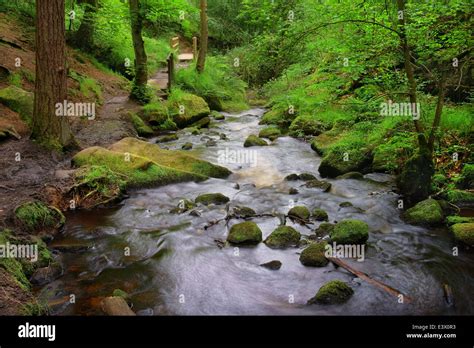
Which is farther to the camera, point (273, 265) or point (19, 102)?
point (19, 102)

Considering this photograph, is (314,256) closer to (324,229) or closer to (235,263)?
(324,229)

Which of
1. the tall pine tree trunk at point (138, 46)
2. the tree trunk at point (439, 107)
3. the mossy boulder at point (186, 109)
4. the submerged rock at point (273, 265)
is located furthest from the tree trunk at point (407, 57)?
the tall pine tree trunk at point (138, 46)

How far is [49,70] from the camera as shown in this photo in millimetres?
9773

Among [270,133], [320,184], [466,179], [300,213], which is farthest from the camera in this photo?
[270,133]

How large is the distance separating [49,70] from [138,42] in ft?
24.3

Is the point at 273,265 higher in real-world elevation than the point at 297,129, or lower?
lower

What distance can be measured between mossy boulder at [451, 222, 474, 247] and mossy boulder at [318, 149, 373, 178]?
366cm

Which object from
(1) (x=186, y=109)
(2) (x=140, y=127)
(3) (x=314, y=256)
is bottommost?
(3) (x=314, y=256)

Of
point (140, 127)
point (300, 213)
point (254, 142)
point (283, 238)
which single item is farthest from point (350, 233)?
point (140, 127)

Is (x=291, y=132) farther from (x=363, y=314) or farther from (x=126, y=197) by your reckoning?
(x=363, y=314)

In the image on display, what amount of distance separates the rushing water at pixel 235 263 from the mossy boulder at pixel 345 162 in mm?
887

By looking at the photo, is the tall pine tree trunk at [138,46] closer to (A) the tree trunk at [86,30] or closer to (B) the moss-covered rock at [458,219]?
(A) the tree trunk at [86,30]

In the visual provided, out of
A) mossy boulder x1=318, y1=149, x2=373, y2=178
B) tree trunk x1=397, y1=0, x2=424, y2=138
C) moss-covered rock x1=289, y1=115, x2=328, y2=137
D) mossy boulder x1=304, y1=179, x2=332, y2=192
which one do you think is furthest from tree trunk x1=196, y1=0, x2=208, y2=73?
tree trunk x1=397, y1=0, x2=424, y2=138
